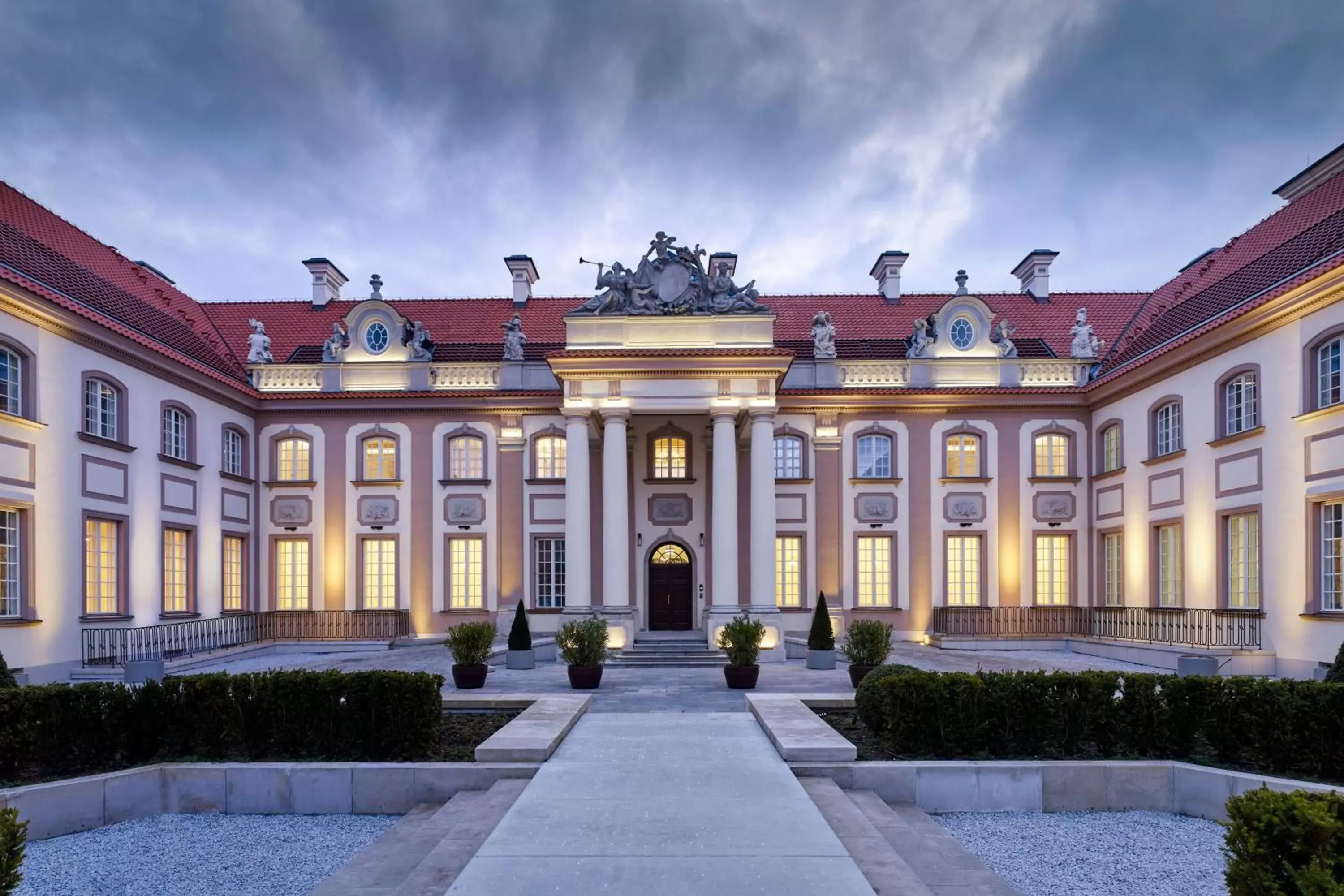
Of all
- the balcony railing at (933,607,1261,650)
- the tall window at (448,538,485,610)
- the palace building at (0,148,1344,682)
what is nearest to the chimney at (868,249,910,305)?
the palace building at (0,148,1344,682)

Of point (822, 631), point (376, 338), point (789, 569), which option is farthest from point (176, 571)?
point (789, 569)

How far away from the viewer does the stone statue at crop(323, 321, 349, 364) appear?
2839cm

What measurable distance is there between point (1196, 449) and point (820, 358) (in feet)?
34.3

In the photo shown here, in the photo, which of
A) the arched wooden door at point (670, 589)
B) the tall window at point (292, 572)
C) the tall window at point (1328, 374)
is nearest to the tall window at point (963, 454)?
the arched wooden door at point (670, 589)

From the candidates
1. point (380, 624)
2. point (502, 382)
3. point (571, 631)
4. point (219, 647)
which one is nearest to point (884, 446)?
point (502, 382)

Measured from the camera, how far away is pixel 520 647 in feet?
69.9

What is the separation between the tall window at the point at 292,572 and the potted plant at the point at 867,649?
1807cm

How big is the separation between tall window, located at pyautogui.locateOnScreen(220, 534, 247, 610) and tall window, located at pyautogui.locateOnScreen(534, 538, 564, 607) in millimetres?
8399

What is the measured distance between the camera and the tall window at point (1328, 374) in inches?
674

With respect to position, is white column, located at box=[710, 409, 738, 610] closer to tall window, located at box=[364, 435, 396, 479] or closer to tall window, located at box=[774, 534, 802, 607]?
tall window, located at box=[774, 534, 802, 607]

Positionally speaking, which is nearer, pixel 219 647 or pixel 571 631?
pixel 571 631

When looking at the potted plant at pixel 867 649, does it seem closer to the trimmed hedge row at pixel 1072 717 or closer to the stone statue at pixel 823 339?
the trimmed hedge row at pixel 1072 717

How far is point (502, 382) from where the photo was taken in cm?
2811

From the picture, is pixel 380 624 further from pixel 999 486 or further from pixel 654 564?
pixel 999 486
